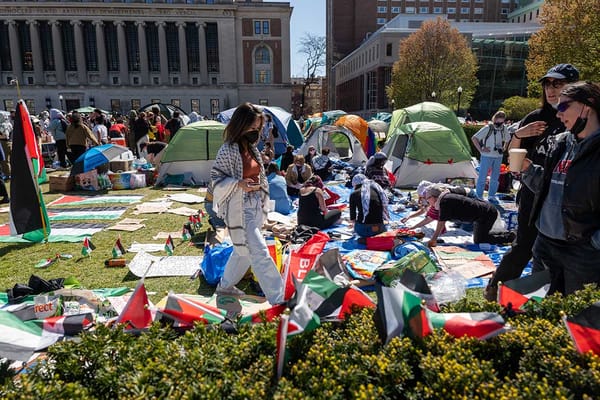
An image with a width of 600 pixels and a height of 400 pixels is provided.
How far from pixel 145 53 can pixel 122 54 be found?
297 cm

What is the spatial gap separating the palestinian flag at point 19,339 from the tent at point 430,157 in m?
9.65

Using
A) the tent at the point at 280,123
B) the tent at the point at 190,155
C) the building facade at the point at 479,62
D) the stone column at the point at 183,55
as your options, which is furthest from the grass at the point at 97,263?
the stone column at the point at 183,55

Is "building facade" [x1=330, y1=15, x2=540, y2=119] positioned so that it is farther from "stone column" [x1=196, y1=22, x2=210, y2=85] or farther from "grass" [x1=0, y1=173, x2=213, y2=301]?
"grass" [x1=0, y1=173, x2=213, y2=301]

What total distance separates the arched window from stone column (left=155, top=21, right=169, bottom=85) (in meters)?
12.4

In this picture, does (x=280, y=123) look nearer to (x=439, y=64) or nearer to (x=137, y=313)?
(x=137, y=313)

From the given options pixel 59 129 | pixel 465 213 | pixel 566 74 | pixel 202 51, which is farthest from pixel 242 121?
pixel 202 51

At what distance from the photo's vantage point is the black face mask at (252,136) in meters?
3.48

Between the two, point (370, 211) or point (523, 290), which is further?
point (370, 211)

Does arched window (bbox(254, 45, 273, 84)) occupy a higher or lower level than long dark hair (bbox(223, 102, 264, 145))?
higher

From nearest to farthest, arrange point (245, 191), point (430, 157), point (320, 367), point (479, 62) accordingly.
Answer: point (320, 367) → point (245, 191) → point (430, 157) → point (479, 62)

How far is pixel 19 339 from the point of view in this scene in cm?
Result: 213

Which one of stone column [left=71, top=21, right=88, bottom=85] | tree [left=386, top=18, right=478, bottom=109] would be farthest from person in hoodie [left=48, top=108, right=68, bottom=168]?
stone column [left=71, top=21, right=88, bottom=85]

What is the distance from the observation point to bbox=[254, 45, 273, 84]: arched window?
181 feet

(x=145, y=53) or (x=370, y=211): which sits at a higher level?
(x=145, y=53)
